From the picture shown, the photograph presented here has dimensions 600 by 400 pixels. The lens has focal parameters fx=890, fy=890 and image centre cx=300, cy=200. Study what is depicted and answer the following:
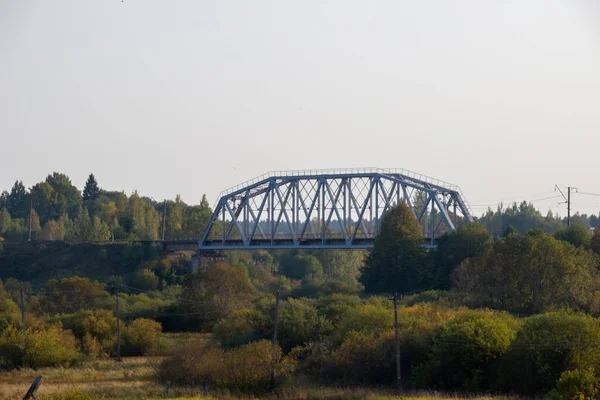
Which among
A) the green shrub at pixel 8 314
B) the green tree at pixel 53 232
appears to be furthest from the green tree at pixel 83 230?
the green shrub at pixel 8 314

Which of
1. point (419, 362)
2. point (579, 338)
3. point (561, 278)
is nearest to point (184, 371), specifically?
point (419, 362)

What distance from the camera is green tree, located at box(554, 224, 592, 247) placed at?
285 feet

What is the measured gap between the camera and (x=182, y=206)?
178 metres

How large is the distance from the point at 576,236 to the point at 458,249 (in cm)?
1165

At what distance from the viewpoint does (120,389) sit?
50.3m

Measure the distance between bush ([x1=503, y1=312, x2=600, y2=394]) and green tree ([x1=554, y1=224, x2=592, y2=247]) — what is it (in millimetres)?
40176

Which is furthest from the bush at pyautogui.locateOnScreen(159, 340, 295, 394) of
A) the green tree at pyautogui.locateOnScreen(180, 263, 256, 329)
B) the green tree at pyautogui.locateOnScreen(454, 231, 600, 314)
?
the green tree at pyautogui.locateOnScreen(180, 263, 256, 329)

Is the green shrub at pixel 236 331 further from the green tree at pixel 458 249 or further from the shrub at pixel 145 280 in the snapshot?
the shrub at pixel 145 280

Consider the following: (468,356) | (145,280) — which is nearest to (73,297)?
(145,280)

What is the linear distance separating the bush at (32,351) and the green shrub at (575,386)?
37.0 meters

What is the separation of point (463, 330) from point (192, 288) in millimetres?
48130

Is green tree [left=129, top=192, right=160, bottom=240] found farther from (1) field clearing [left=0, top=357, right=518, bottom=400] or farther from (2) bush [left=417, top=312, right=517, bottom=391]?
(2) bush [left=417, top=312, right=517, bottom=391]

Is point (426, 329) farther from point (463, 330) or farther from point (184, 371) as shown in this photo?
point (184, 371)

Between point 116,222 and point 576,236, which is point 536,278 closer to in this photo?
point 576,236
